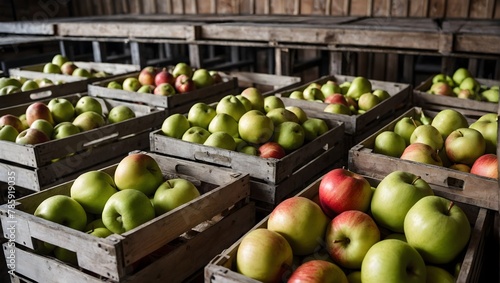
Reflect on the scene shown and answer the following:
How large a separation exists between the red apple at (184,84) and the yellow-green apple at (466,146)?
1.86 metres

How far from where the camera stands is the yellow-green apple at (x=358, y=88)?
294cm

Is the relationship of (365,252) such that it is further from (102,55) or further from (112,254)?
(102,55)

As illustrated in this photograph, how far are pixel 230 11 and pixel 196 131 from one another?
14.8 feet

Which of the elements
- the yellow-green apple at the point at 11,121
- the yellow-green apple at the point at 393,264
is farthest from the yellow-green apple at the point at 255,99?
the yellow-green apple at the point at 393,264

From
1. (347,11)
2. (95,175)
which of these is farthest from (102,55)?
(95,175)

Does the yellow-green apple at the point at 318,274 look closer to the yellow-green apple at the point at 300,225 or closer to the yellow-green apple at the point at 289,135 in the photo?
the yellow-green apple at the point at 300,225

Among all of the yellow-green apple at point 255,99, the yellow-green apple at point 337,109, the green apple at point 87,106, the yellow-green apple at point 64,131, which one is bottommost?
the yellow-green apple at point 64,131

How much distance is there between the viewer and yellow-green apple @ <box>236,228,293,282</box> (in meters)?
1.23

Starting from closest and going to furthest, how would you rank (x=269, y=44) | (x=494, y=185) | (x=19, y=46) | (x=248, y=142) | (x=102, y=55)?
(x=494, y=185) → (x=248, y=142) → (x=269, y=44) → (x=19, y=46) → (x=102, y=55)

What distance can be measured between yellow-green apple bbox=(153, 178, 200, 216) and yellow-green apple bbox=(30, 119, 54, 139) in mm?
1127

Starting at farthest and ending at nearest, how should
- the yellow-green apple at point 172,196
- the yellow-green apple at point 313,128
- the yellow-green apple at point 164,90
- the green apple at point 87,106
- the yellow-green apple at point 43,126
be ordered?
1. the yellow-green apple at point 164,90
2. the green apple at point 87,106
3. the yellow-green apple at point 43,126
4. the yellow-green apple at point 313,128
5. the yellow-green apple at point 172,196

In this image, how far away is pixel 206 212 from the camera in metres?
1.63

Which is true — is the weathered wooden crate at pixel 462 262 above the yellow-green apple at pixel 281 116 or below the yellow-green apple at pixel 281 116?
below

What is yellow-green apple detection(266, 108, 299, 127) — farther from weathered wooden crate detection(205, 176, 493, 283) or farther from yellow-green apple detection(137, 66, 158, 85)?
yellow-green apple detection(137, 66, 158, 85)
